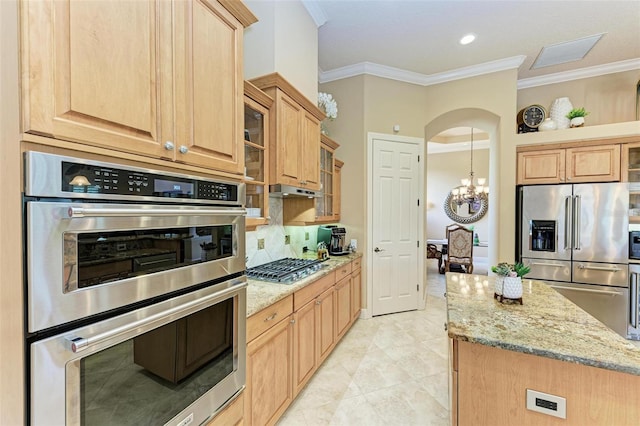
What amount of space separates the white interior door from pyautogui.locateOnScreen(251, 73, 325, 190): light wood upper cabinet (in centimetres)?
133

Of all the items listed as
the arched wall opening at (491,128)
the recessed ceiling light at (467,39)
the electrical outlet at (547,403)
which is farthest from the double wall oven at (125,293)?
the arched wall opening at (491,128)

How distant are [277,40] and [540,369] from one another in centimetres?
270

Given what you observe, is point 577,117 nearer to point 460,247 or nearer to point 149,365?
point 460,247

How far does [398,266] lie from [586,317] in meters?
2.48

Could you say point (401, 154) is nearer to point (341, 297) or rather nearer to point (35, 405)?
point (341, 297)

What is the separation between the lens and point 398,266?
12.9 feet

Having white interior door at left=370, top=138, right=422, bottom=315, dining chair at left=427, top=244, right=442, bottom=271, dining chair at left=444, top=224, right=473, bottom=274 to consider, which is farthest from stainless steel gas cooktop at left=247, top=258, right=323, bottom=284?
dining chair at left=427, top=244, right=442, bottom=271

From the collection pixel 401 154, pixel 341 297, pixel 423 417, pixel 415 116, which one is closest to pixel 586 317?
pixel 423 417

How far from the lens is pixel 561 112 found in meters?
3.68

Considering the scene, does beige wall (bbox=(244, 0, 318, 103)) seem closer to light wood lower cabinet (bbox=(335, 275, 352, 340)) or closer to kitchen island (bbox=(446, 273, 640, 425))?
light wood lower cabinet (bbox=(335, 275, 352, 340))

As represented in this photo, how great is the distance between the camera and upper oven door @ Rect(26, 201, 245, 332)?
2.26 feet

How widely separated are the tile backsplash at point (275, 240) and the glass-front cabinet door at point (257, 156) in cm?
43

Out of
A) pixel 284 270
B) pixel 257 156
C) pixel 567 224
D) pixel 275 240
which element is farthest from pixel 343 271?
pixel 567 224

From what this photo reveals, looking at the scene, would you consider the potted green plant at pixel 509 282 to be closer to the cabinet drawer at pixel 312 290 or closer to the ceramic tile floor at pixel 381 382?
the ceramic tile floor at pixel 381 382
